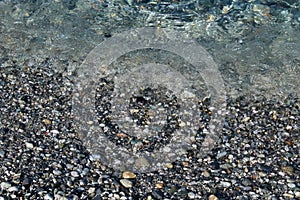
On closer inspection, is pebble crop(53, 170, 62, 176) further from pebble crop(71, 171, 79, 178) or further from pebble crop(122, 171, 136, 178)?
pebble crop(122, 171, 136, 178)

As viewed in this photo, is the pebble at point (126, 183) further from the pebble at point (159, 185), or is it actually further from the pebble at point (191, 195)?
the pebble at point (191, 195)

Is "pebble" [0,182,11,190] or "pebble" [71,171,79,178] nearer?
"pebble" [0,182,11,190]

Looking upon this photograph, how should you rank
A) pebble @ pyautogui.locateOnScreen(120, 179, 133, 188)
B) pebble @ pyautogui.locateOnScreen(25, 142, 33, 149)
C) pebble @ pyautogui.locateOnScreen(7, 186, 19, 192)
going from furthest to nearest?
pebble @ pyautogui.locateOnScreen(25, 142, 33, 149)
pebble @ pyautogui.locateOnScreen(120, 179, 133, 188)
pebble @ pyautogui.locateOnScreen(7, 186, 19, 192)

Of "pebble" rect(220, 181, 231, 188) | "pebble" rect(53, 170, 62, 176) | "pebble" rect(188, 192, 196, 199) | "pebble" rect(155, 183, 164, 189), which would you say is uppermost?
"pebble" rect(220, 181, 231, 188)

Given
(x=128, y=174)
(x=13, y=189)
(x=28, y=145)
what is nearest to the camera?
(x=13, y=189)

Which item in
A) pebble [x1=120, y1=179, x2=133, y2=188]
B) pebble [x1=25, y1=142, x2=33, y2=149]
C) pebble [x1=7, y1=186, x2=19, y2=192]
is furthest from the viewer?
pebble [x1=25, y1=142, x2=33, y2=149]

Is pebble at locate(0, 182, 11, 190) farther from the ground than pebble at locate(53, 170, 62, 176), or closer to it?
closer to it

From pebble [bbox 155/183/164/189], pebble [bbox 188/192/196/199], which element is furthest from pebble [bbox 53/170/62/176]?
pebble [bbox 188/192/196/199]

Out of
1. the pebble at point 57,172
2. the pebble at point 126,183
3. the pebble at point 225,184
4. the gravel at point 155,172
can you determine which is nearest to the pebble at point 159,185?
the gravel at point 155,172

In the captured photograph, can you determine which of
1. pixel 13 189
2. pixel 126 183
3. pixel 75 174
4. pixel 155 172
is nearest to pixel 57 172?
pixel 75 174

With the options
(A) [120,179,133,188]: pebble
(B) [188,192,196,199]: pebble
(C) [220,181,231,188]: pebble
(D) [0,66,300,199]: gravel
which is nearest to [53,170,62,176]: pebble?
(D) [0,66,300,199]: gravel

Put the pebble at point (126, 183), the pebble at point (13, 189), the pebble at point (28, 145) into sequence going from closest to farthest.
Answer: the pebble at point (13, 189)
the pebble at point (126, 183)
the pebble at point (28, 145)

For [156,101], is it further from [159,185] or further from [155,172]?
[159,185]
